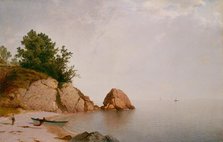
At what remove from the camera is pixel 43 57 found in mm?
76688

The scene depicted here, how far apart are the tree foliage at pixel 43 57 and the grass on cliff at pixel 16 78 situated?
4203 mm

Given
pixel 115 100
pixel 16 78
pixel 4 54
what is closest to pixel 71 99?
pixel 16 78

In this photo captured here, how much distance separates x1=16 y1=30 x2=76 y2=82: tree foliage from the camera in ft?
243

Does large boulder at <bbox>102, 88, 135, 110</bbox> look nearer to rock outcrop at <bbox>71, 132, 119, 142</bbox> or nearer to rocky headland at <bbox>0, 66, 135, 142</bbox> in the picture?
rocky headland at <bbox>0, 66, 135, 142</bbox>

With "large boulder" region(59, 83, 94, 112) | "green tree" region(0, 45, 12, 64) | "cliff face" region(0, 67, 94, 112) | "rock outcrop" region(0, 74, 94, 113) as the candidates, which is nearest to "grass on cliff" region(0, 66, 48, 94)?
"cliff face" region(0, 67, 94, 112)

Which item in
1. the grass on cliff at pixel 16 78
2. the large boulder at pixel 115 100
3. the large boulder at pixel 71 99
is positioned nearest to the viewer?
the grass on cliff at pixel 16 78

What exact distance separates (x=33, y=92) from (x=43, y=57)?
13305 millimetres

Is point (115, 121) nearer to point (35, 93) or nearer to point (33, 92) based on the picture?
point (35, 93)

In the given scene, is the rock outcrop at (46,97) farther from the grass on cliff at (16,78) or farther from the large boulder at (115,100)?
the large boulder at (115,100)

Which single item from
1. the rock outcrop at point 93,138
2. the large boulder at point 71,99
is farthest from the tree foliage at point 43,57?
the rock outcrop at point 93,138

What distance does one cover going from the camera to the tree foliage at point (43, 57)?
74.0 metres

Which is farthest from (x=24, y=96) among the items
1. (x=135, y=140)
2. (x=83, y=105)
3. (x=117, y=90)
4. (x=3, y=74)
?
(x=117, y=90)

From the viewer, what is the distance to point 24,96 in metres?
64.8

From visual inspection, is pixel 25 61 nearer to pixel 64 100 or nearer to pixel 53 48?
pixel 53 48
